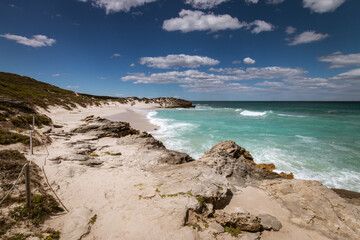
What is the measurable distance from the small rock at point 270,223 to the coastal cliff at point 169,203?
3 centimetres

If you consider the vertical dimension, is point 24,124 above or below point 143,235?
above

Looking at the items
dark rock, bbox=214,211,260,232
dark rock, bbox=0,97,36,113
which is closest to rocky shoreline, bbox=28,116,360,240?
dark rock, bbox=214,211,260,232

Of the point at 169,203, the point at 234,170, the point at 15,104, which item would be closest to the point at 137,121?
the point at 15,104

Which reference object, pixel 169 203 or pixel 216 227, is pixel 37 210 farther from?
pixel 216 227

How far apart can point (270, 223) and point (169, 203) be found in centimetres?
328

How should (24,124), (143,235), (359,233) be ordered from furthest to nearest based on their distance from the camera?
(24,124)
(359,233)
(143,235)

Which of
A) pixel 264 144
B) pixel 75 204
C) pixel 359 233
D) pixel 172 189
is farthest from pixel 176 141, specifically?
pixel 359 233

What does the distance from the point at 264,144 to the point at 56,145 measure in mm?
18224

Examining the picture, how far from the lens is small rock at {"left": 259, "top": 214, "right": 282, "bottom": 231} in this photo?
498cm

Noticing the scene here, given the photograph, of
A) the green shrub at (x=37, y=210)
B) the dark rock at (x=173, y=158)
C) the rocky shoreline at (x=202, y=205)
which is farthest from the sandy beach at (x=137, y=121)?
the green shrub at (x=37, y=210)

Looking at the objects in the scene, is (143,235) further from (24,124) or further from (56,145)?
(24,124)

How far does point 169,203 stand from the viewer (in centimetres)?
516

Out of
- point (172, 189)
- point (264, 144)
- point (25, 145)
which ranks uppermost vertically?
point (25, 145)

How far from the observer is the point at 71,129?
46.2 ft
